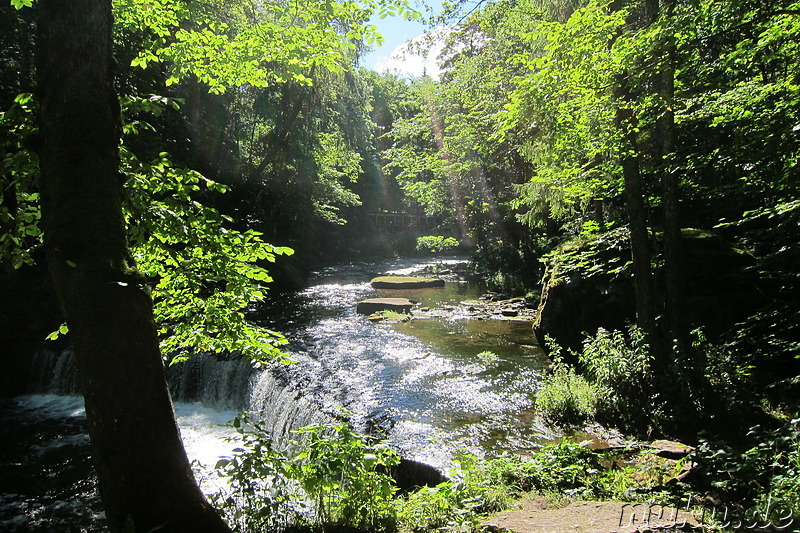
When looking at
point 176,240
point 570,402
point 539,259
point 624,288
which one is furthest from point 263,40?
point 624,288

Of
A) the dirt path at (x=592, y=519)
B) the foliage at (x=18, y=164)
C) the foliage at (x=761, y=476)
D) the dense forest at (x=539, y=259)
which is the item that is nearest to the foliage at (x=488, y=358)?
the dense forest at (x=539, y=259)

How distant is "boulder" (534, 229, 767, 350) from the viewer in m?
8.38

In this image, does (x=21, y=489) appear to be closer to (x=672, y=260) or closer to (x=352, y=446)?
(x=352, y=446)

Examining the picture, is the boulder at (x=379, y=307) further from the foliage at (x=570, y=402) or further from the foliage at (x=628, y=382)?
the foliage at (x=628, y=382)

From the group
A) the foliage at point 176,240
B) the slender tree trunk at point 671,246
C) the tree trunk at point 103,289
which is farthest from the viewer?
the slender tree trunk at point 671,246

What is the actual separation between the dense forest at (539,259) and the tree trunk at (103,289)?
13 millimetres

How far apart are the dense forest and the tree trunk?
0.01 meters

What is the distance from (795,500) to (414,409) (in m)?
6.16

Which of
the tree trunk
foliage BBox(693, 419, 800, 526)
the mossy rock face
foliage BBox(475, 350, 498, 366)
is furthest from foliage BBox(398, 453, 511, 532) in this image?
the mossy rock face

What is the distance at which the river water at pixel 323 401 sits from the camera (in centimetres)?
750

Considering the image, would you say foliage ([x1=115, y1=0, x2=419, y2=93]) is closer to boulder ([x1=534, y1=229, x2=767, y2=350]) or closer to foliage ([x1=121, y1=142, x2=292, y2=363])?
foliage ([x1=121, y1=142, x2=292, y2=363])

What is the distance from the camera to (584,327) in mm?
9914

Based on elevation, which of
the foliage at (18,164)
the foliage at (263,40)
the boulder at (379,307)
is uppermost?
the foliage at (263,40)

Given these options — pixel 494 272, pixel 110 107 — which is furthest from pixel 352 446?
pixel 494 272
